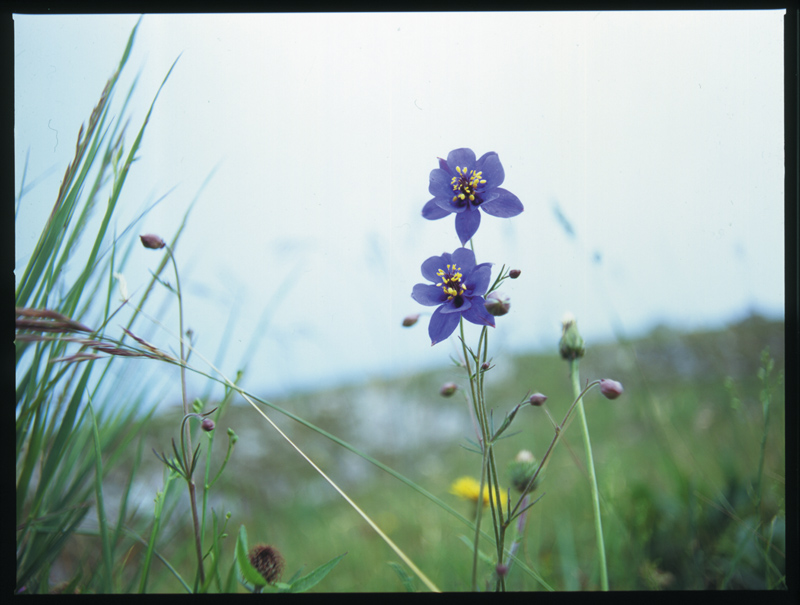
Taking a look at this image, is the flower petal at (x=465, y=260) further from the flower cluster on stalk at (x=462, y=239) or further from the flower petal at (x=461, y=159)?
the flower petal at (x=461, y=159)

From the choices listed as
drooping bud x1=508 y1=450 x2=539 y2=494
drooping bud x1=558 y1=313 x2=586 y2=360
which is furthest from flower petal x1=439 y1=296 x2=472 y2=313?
drooping bud x1=508 y1=450 x2=539 y2=494

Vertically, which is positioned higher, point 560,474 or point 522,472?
point 522,472

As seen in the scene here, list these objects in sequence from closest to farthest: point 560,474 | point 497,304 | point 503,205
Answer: point 497,304
point 503,205
point 560,474

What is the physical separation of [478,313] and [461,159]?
0.28 m

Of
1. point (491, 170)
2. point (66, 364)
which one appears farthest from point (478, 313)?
point (66, 364)

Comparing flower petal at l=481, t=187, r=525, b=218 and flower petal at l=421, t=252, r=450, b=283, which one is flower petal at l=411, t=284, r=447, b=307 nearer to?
flower petal at l=421, t=252, r=450, b=283

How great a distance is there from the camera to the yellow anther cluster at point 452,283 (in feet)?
2.56

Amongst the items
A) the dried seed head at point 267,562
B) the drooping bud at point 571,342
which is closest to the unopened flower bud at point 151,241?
the dried seed head at point 267,562

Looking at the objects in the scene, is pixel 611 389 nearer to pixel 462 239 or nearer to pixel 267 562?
pixel 462 239

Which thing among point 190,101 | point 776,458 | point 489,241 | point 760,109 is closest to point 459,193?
point 489,241

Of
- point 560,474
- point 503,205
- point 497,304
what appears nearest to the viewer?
point 497,304

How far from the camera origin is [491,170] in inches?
32.6

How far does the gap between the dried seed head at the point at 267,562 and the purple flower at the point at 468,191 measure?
0.62 m

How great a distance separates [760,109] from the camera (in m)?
1.03
